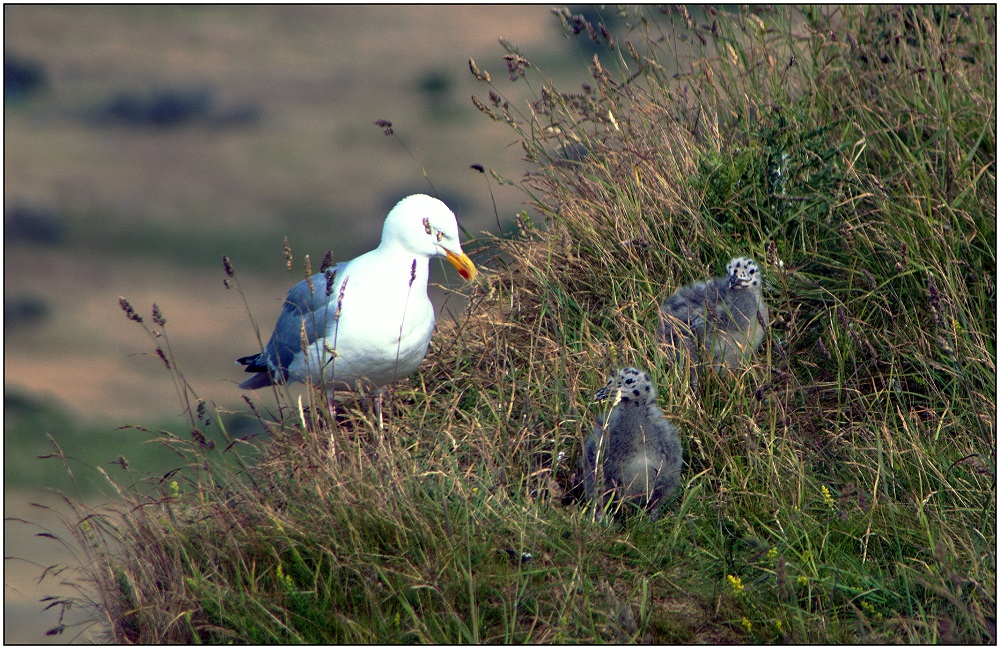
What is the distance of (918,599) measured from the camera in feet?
13.3

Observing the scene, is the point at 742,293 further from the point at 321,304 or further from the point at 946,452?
the point at 321,304

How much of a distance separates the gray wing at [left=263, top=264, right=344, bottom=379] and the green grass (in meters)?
0.44

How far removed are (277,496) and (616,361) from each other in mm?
1828

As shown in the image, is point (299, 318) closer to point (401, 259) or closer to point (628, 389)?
point (401, 259)

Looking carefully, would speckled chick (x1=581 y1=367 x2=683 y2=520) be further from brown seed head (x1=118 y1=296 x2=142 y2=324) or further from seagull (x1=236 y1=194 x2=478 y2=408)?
brown seed head (x1=118 y1=296 x2=142 y2=324)

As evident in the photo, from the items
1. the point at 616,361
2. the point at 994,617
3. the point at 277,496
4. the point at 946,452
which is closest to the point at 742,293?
the point at 616,361

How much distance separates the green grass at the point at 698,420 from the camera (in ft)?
12.8

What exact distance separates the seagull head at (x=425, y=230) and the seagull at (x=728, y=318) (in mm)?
1077

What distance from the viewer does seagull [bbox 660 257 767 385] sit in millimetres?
5145

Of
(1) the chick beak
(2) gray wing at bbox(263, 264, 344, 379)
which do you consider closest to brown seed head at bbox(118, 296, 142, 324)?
(2) gray wing at bbox(263, 264, 344, 379)

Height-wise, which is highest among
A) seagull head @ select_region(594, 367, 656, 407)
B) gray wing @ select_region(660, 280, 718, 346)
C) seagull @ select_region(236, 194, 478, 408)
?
seagull @ select_region(236, 194, 478, 408)

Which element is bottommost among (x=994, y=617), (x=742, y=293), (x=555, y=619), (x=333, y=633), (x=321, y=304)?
(x=994, y=617)

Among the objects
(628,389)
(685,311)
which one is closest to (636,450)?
(628,389)

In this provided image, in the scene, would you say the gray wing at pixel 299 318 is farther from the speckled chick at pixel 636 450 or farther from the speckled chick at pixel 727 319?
the speckled chick at pixel 727 319
